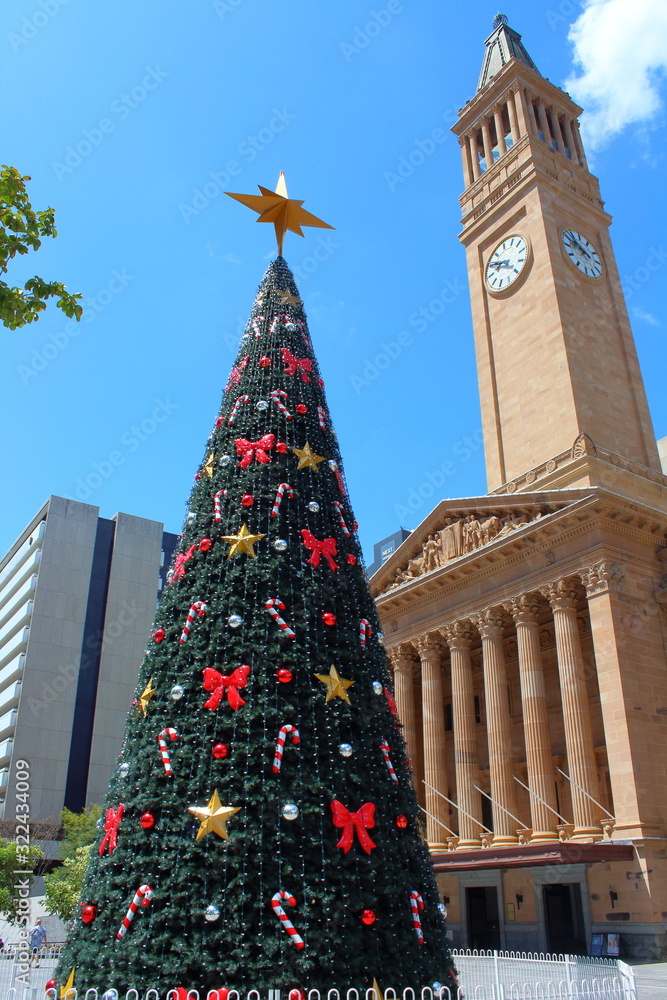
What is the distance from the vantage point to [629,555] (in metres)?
27.0

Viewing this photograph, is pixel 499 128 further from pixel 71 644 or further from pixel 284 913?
pixel 71 644

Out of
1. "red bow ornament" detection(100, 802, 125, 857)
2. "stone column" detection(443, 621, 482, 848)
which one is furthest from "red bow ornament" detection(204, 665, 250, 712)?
"stone column" detection(443, 621, 482, 848)

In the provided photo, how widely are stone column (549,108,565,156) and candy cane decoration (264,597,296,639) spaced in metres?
43.7

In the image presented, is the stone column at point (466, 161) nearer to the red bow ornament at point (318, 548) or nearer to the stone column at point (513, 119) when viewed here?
the stone column at point (513, 119)

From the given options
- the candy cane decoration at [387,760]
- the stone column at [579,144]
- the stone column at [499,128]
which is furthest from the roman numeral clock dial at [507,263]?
the candy cane decoration at [387,760]

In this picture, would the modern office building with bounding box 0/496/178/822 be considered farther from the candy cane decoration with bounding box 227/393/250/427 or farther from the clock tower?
the candy cane decoration with bounding box 227/393/250/427

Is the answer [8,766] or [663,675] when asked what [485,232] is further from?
[8,766]

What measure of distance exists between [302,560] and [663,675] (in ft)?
69.1

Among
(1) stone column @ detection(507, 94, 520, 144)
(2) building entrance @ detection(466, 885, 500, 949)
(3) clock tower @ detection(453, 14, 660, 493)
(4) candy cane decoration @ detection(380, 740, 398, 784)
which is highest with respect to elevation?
(1) stone column @ detection(507, 94, 520, 144)

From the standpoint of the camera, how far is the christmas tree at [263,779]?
7.14 m

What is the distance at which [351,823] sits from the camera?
7.92 meters

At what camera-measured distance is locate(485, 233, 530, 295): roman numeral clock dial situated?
133ft

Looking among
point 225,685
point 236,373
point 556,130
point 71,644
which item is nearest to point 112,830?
point 225,685

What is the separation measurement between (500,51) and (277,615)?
51174mm
